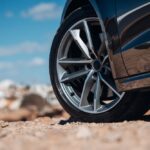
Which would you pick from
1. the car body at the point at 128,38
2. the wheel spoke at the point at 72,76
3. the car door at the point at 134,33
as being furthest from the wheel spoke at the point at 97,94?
the car door at the point at 134,33

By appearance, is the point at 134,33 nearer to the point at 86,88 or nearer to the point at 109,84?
the point at 109,84

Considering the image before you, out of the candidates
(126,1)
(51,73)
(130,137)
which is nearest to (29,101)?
(51,73)

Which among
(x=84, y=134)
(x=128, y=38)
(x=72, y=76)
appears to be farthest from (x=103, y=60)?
(x=84, y=134)

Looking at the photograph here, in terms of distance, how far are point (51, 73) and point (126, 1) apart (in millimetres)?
1568

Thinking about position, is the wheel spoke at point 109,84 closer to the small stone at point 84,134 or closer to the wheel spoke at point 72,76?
the wheel spoke at point 72,76

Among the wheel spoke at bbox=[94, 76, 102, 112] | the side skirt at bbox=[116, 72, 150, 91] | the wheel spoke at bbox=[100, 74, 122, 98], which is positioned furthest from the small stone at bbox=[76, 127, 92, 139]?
the wheel spoke at bbox=[94, 76, 102, 112]

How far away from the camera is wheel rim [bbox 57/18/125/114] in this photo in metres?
6.04

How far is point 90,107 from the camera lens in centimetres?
617

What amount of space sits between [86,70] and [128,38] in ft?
2.86

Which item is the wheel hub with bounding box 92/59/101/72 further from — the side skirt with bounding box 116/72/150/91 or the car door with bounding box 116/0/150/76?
the car door with bounding box 116/0/150/76

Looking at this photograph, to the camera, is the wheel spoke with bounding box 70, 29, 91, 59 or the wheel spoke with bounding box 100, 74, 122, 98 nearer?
the wheel spoke with bounding box 100, 74, 122, 98

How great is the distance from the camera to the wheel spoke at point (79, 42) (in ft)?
20.2

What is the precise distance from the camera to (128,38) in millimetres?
5430

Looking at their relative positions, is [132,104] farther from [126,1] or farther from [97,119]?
[126,1]
